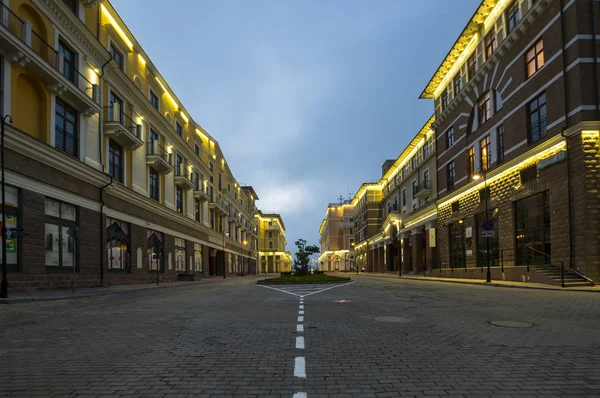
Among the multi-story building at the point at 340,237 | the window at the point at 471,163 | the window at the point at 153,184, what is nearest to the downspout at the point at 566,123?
the window at the point at 471,163

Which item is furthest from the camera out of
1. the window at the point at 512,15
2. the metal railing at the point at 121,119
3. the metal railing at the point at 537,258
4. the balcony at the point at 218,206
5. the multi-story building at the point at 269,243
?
the multi-story building at the point at 269,243

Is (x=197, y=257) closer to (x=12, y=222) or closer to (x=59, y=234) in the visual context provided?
(x=59, y=234)

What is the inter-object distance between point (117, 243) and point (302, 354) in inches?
917

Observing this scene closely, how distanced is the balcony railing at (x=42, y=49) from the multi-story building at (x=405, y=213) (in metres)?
32.9

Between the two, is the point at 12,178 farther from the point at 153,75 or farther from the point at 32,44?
the point at 153,75

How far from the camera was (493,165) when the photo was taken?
31.0 m

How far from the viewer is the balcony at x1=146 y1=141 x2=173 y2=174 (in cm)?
3228

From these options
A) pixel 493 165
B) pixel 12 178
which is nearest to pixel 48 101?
pixel 12 178

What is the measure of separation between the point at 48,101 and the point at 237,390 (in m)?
19.4

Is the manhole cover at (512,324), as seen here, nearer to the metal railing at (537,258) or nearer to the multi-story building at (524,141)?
the multi-story building at (524,141)

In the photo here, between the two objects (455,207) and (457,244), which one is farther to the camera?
(455,207)

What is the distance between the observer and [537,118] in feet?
83.8

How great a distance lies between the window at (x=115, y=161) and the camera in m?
26.2

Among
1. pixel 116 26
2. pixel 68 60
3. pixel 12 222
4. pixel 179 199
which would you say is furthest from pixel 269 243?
pixel 12 222
